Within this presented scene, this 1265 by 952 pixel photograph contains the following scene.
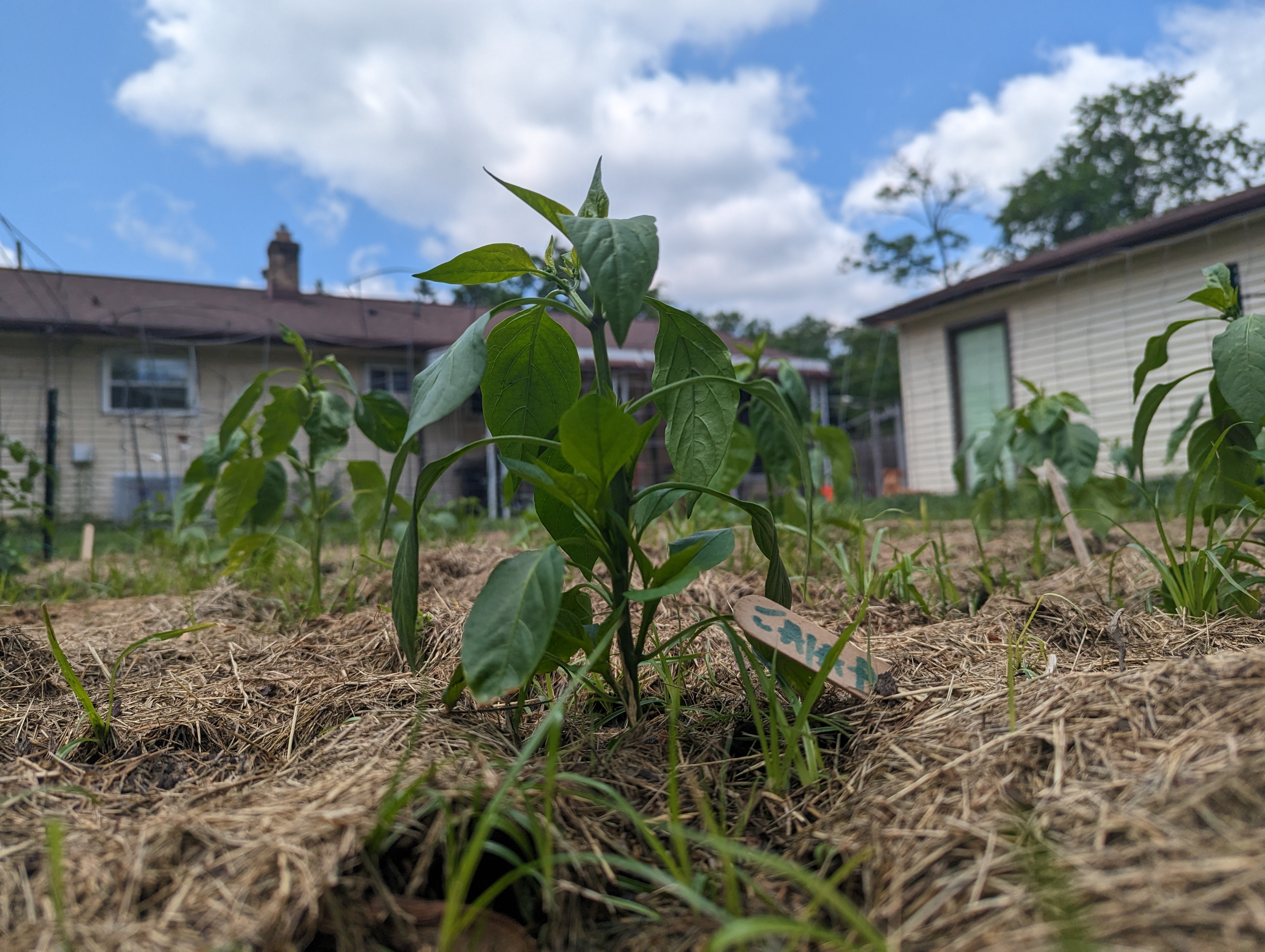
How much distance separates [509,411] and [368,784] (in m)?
0.57

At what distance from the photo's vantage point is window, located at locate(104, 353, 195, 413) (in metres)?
11.2

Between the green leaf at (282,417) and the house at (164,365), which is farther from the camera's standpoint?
the house at (164,365)

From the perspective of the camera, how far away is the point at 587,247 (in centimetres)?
88

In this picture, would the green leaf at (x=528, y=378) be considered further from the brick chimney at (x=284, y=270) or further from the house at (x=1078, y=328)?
the brick chimney at (x=284, y=270)

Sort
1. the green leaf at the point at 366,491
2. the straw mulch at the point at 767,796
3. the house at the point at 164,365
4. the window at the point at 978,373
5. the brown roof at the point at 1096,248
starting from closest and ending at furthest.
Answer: the straw mulch at the point at 767,796 < the green leaf at the point at 366,491 < the brown roof at the point at 1096,248 < the window at the point at 978,373 < the house at the point at 164,365

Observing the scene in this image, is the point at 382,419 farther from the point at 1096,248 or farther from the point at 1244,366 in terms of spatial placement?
the point at 1096,248

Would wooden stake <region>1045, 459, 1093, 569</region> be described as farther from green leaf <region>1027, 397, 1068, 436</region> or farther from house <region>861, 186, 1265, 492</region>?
house <region>861, 186, 1265, 492</region>

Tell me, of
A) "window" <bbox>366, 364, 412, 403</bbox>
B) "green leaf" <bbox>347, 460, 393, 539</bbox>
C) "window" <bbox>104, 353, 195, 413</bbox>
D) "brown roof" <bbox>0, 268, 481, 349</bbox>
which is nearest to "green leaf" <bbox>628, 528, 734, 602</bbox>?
"green leaf" <bbox>347, 460, 393, 539</bbox>

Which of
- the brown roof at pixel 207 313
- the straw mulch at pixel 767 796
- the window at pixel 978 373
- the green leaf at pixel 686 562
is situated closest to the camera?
the straw mulch at pixel 767 796

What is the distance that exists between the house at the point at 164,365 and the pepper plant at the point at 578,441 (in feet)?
27.3

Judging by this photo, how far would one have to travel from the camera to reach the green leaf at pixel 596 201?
1139 millimetres

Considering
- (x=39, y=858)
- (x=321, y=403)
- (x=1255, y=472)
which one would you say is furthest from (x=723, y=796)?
(x=321, y=403)

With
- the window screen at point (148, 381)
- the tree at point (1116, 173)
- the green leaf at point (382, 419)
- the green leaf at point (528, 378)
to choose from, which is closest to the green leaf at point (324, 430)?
the green leaf at point (382, 419)

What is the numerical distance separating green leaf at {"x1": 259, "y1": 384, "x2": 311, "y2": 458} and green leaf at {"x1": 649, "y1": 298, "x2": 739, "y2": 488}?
1.29m
